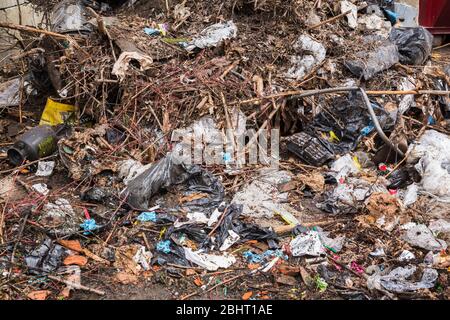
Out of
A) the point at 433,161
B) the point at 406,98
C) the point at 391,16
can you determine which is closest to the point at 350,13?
the point at 391,16

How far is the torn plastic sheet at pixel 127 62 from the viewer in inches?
230

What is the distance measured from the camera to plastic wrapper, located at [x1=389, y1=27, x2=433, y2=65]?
23.5 feet

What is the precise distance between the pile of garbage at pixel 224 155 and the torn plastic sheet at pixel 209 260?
1 cm

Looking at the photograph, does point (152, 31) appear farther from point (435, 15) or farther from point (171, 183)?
point (435, 15)

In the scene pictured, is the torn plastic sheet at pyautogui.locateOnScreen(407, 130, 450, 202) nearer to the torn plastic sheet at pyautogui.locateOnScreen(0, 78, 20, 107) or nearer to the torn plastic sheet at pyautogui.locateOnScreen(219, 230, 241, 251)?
the torn plastic sheet at pyautogui.locateOnScreen(219, 230, 241, 251)

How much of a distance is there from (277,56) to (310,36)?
61cm

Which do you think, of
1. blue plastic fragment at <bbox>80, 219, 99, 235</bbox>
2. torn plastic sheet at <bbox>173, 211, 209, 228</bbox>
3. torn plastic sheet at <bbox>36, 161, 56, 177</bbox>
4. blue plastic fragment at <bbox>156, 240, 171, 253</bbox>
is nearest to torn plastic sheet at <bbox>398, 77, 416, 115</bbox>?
torn plastic sheet at <bbox>173, 211, 209, 228</bbox>

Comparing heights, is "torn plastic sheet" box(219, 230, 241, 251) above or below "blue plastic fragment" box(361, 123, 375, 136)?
below

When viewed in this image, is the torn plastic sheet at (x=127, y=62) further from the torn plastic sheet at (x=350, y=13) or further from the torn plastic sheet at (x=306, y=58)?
the torn plastic sheet at (x=350, y=13)

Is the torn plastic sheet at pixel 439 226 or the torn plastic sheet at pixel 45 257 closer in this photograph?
A: the torn plastic sheet at pixel 45 257

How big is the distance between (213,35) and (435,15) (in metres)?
4.43
